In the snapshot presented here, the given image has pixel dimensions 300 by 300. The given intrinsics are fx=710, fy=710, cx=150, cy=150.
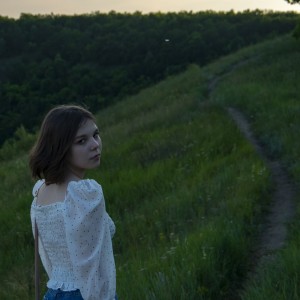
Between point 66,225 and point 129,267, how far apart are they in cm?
273

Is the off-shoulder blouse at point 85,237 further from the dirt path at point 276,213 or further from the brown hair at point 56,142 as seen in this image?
the dirt path at point 276,213

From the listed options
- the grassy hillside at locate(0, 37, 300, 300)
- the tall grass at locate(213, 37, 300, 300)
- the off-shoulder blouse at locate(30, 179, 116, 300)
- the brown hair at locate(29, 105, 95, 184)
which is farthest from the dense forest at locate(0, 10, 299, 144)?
the off-shoulder blouse at locate(30, 179, 116, 300)

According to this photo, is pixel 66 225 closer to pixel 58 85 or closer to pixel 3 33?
pixel 58 85

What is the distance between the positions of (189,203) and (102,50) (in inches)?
2015

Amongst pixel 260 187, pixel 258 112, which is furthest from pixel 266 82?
pixel 260 187

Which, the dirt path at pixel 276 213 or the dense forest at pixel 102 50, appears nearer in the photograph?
the dirt path at pixel 276 213

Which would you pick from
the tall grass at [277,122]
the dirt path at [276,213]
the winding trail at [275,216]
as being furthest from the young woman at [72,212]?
the dirt path at [276,213]

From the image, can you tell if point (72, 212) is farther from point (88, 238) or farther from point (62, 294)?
point (62, 294)

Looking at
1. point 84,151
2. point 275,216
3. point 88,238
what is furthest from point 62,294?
point 275,216

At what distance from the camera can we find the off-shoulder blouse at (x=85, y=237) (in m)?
2.63

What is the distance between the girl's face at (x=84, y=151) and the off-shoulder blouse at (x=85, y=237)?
0.43 feet

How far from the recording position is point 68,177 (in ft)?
9.23

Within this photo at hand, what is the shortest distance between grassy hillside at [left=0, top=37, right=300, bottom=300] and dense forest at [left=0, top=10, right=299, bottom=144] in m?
29.9

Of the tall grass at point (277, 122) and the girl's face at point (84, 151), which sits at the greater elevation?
the girl's face at point (84, 151)
